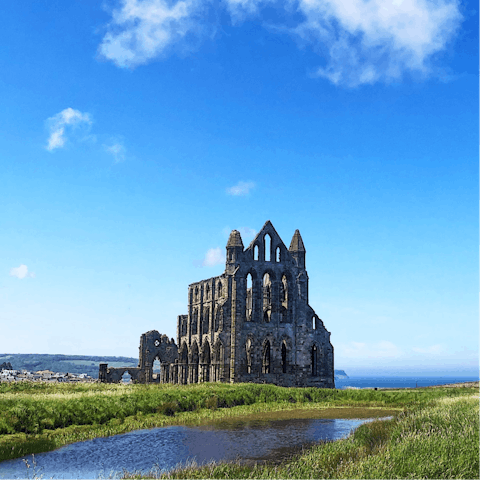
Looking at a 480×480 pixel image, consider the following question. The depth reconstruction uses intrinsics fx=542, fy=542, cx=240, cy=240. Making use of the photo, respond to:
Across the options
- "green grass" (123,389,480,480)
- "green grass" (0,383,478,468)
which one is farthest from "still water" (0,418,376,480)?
"green grass" (123,389,480,480)

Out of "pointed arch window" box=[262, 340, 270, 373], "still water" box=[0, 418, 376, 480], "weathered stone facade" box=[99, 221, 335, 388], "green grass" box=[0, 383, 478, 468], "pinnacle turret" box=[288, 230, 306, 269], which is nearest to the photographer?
"still water" box=[0, 418, 376, 480]

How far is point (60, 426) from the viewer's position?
2825cm

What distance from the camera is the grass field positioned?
17.4 metres

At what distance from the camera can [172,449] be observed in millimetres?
24156

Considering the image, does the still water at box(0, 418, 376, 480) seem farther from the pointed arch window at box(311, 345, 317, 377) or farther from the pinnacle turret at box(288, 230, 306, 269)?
the pinnacle turret at box(288, 230, 306, 269)

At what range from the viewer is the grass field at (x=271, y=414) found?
57.1 ft

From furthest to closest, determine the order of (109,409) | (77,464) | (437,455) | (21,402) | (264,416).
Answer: (264,416) → (109,409) → (21,402) → (77,464) → (437,455)

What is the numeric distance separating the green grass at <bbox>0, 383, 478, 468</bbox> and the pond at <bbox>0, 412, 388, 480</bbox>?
1.60 metres

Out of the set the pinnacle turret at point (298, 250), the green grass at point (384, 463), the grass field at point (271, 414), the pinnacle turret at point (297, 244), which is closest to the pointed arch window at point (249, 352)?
the pinnacle turret at point (298, 250)

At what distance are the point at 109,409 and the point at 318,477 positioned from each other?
61.0ft

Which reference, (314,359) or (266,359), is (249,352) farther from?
(314,359)

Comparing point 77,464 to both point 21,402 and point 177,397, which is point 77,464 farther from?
point 177,397

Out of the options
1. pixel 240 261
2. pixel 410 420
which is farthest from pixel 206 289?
pixel 410 420

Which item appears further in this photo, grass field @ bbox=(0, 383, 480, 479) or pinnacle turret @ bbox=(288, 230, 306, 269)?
pinnacle turret @ bbox=(288, 230, 306, 269)
